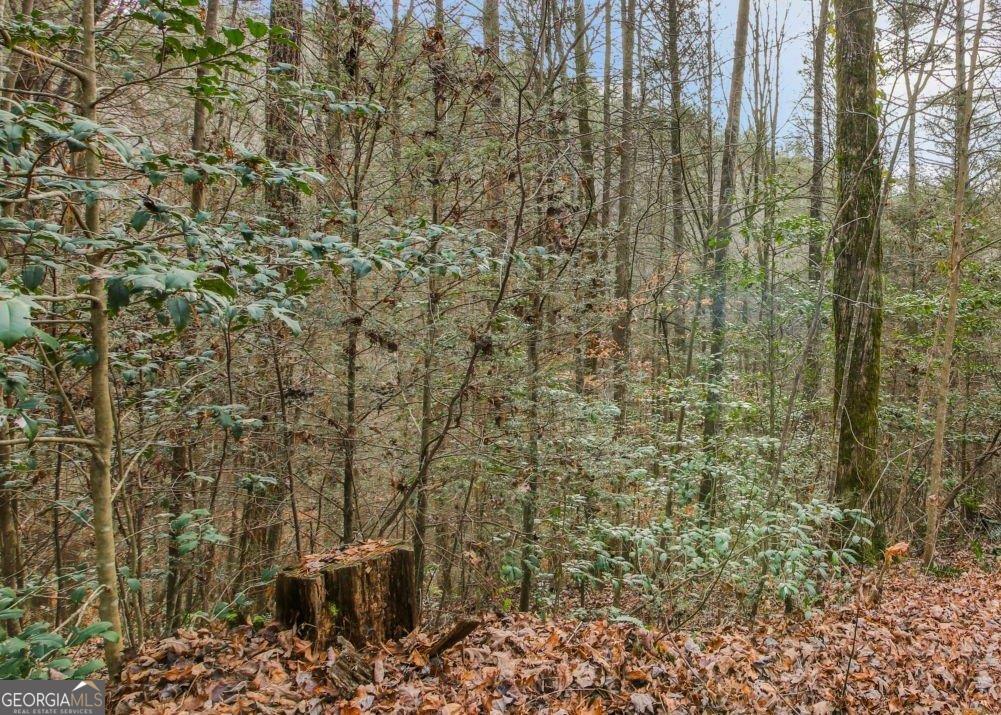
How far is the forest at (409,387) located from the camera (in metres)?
2.53

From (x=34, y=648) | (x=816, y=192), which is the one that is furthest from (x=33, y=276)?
(x=816, y=192)

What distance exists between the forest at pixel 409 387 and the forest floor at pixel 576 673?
2 centimetres

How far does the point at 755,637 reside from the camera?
4238 millimetres

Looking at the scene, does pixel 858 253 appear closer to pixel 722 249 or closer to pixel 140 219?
pixel 722 249

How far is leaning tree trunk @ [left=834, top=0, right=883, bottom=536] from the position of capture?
645cm

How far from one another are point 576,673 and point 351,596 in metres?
1.28

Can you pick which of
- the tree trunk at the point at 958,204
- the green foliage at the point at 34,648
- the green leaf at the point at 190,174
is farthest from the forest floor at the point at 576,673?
the tree trunk at the point at 958,204

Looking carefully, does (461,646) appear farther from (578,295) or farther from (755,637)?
(578,295)

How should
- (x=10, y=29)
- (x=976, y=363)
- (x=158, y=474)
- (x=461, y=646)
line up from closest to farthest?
(x=10, y=29) < (x=461, y=646) < (x=158, y=474) < (x=976, y=363)

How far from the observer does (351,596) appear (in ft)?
10.5

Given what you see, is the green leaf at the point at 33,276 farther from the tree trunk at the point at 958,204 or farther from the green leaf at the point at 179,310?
the tree trunk at the point at 958,204

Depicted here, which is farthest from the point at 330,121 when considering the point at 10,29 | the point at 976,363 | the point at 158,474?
the point at 976,363

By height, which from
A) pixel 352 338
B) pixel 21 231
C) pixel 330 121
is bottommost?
pixel 352 338

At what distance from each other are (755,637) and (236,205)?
17.9ft
